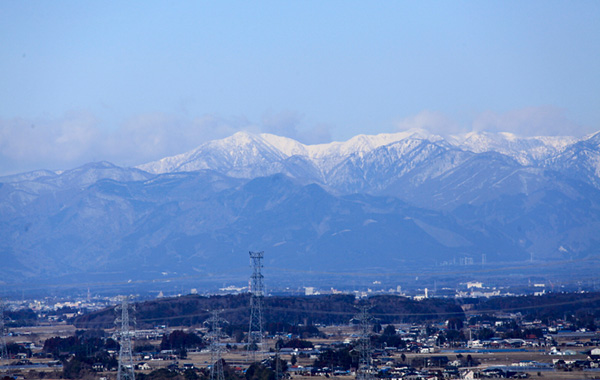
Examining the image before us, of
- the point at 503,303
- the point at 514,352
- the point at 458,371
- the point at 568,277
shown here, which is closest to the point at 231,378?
the point at 458,371

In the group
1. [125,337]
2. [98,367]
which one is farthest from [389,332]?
[125,337]

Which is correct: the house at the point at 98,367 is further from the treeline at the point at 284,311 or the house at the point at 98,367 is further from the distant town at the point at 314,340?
the treeline at the point at 284,311

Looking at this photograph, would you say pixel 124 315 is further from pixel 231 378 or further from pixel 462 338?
pixel 462 338

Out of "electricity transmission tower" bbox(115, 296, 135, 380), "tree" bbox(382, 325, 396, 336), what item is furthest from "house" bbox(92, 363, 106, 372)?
"tree" bbox(382, 325, 396, 336)

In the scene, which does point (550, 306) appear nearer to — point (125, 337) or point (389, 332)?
point (389, 332)

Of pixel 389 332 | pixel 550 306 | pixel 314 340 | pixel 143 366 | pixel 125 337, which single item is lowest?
pixel 143 366

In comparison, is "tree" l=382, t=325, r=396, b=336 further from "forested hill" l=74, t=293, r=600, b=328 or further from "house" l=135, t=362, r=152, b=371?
"house" l=135, t=362, r=152, b=371

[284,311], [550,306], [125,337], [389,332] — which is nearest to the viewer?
[125,337]

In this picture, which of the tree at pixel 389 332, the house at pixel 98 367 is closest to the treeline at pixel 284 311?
the tree at pixel 389 332
